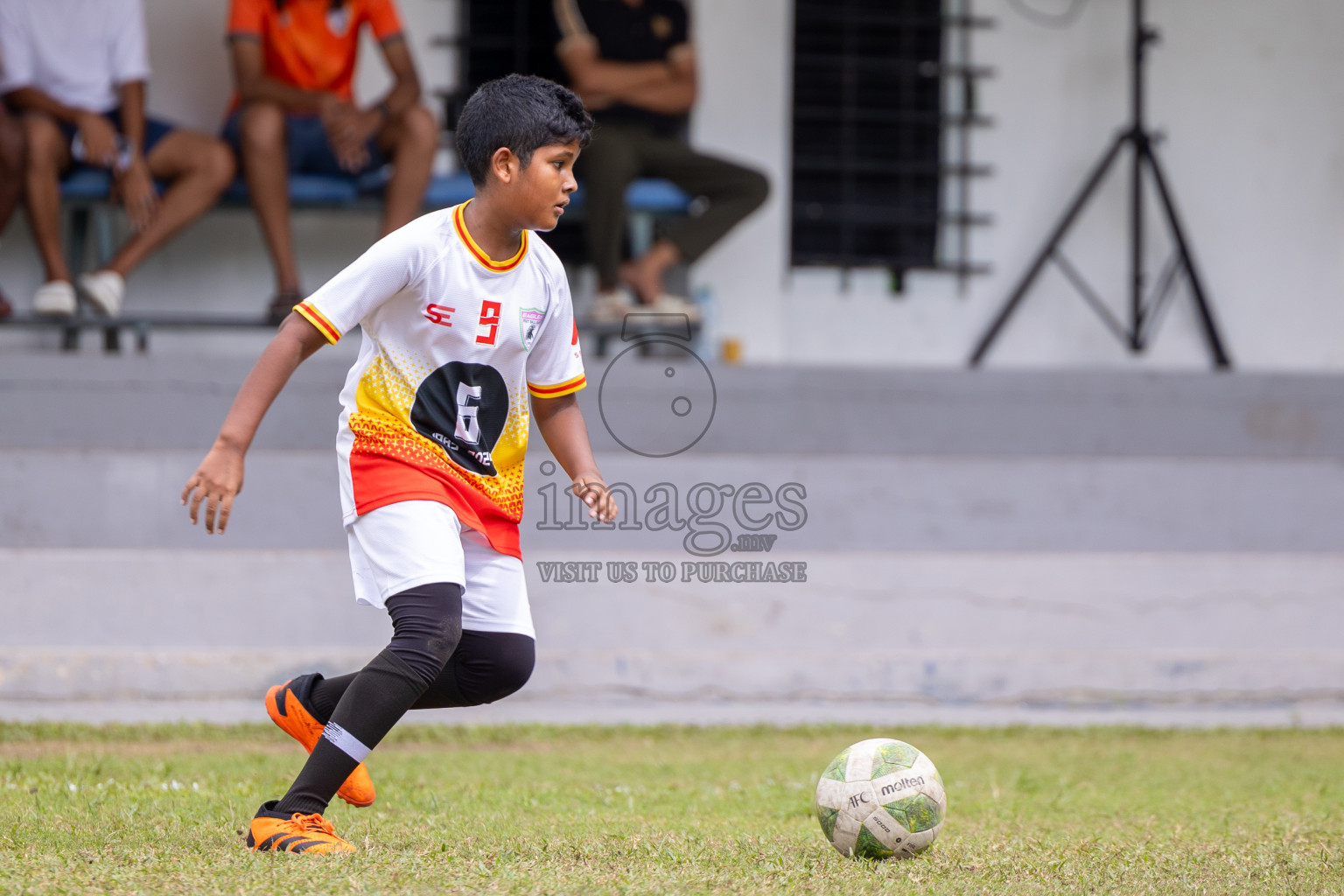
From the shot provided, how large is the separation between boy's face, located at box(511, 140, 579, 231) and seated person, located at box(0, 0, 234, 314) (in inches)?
161

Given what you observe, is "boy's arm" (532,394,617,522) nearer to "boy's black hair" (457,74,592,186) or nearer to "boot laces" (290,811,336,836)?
"boy's black hair" (457,74,592,186)

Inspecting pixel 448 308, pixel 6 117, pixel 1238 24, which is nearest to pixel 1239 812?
pixel 448 308

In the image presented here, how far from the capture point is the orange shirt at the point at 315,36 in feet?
22.1

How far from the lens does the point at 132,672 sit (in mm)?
5340

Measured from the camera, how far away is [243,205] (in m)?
7.00

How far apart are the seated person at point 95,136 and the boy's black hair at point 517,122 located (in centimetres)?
Answer: 393

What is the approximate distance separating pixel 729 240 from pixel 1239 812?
520 centimetres

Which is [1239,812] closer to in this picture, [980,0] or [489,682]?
[489,682]

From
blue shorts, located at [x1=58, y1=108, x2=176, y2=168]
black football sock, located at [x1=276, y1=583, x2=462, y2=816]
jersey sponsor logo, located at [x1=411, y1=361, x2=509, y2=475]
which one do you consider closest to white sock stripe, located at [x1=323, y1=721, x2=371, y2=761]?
black football sock, located at [x1=276, y1=583, x2=462, y2=816]

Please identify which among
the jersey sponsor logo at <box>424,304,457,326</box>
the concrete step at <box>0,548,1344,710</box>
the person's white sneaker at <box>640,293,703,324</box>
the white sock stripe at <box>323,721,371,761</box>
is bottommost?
the concrete step at <box>0,548,1344,710</box>

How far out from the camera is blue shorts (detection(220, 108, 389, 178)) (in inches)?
263

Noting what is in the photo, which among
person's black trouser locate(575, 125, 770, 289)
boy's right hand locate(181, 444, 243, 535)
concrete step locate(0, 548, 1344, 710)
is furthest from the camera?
person's black trouser locate(575, 125, 770, 289)

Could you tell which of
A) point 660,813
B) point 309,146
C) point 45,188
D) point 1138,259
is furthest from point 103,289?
point 1138,259

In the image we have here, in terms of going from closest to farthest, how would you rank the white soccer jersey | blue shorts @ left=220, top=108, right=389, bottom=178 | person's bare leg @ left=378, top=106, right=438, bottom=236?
the white soccer jersey < person's bare leg @ left=378, top=106, right=438, bottom=236 < blue shorts @ left=220, top=108, right=389, bottom=178
